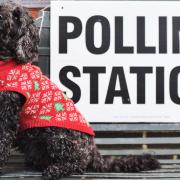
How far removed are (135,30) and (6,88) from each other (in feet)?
3.76

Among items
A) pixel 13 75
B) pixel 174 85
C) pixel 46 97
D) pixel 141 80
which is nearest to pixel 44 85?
pixel 46 97

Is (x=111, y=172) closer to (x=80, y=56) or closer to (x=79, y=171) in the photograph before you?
(x=79, y=171)

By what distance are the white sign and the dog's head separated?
0.55m

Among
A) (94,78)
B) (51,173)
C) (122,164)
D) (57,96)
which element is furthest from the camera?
(94,78)

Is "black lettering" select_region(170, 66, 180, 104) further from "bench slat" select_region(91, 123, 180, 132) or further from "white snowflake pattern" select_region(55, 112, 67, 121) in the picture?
"white snowflake pattern" select_region(55, 112, 67, 121)

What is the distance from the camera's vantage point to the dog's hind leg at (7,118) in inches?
138

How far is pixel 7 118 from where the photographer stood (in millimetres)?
3520

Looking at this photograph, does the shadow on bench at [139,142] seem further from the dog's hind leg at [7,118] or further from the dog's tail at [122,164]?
the dog's hind leg at [7,118]

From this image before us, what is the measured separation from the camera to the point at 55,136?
3.58 m

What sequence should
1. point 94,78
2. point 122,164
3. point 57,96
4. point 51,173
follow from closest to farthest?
point 51,173 < point 57,96 < point 122,164 < point 94,78

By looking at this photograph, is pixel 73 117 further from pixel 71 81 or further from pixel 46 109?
pixel 71 81

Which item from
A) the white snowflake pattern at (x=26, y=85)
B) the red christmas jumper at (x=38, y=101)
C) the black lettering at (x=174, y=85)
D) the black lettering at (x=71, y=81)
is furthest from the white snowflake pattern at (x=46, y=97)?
the black lettering at (x=174, y=85)

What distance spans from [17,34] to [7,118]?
1.74ft

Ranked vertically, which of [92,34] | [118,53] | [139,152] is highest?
[92,34]
